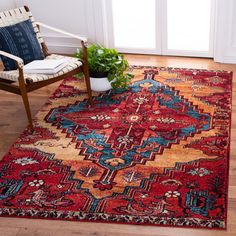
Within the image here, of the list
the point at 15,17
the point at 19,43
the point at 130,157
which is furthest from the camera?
the point at 15,17

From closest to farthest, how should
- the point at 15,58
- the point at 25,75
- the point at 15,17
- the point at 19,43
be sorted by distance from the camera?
the point at 15,58
the point at 25,75
the point at 19,43
the point at 15,17

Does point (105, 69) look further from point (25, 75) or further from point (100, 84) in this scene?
point (25, 75)

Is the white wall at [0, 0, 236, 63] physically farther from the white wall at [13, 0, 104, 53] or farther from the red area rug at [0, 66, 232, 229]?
the red area rug at [0, 66, 232, 229]

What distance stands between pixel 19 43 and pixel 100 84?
0.79 meters

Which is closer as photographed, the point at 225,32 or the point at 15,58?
the point at 15,58

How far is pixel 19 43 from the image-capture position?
4.54 metres

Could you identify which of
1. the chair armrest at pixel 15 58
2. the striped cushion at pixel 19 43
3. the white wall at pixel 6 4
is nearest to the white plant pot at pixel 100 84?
the striped cushion at pixel 19 43

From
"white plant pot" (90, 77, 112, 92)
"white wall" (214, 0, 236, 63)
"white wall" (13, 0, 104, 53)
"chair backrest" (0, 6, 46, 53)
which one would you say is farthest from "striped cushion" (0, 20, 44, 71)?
"white wall" (214, 0, 236, 63)

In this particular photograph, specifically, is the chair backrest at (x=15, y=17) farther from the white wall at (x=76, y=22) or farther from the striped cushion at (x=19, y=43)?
the white wall at (x=76, y=22)

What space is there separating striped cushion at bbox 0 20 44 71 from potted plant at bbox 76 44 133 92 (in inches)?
15.1

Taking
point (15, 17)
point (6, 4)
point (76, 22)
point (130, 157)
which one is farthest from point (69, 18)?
point (130, 157)

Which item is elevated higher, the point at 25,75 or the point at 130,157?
the point at 25,75

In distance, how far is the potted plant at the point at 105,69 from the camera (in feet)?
15.6

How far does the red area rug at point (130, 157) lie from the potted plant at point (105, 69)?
9cm
